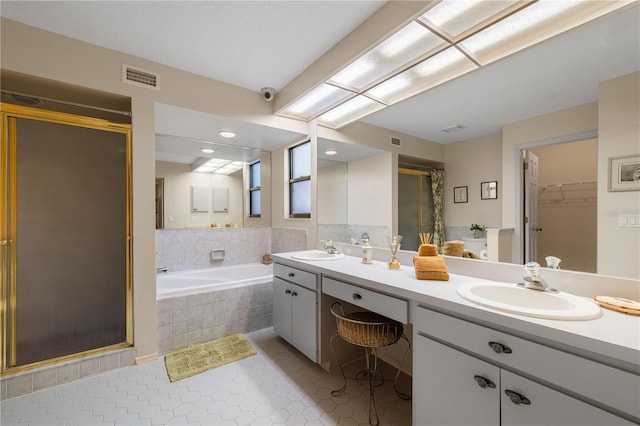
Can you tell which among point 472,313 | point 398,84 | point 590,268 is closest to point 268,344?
point 472,313

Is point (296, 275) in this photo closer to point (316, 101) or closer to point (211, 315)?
point (211, 315)

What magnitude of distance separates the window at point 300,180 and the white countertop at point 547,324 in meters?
1.68

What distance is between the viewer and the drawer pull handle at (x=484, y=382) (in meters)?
1.01

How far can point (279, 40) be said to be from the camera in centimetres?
196

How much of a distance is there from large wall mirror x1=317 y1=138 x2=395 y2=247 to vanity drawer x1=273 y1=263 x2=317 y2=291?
0.63 metres

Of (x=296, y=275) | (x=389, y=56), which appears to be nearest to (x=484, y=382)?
(x=296, y=275)

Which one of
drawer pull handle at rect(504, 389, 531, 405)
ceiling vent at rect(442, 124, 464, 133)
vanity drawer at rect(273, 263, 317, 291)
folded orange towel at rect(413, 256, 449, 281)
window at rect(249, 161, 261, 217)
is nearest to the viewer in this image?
drawer pull handle at rect(504, 389, 531, 405)

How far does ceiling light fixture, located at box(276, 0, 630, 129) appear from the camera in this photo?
1.29 m

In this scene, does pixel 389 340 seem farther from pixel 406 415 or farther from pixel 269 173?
pixel 269 173

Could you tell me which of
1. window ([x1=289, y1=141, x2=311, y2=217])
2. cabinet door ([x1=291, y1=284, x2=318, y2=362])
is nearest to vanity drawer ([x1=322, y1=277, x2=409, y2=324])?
cabinet door ([x1=291, y1=284, x2=318, y2=362])

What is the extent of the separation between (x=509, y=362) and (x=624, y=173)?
928mm

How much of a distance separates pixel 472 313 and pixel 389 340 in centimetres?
64

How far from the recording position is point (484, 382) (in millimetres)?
1028

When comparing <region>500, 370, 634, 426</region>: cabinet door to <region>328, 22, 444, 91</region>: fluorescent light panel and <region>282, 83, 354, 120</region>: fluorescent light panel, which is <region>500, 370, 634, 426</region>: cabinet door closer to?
<region>328, 22, 444, 91</region>: fluorescent light panel
